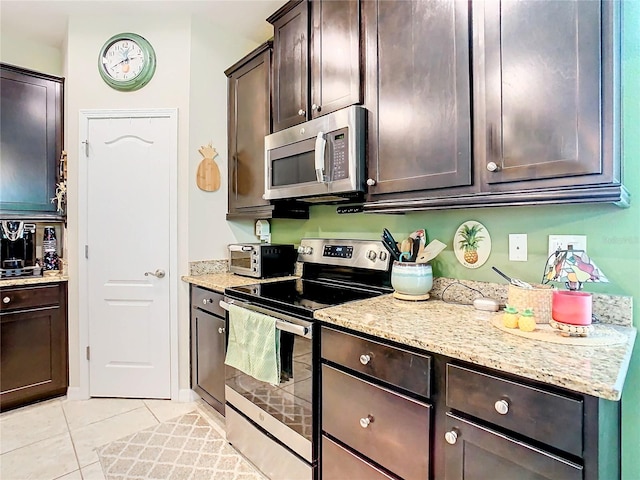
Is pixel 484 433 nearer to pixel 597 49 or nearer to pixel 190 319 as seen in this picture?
pixel 597 49

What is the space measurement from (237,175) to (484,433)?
231cm

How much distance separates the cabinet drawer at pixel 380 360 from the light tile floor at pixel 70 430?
1.31 m

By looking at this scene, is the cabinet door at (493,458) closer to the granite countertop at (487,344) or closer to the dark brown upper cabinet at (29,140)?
the granite countertop at (487,344)

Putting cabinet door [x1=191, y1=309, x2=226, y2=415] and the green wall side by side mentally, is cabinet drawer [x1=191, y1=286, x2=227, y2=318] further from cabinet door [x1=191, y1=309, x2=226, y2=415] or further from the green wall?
the green wall

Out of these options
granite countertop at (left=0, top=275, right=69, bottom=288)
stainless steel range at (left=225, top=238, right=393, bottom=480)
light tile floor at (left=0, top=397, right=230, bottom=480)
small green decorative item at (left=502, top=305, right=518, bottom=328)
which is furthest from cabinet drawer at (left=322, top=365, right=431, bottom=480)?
granite countertop at (left=0, top=275, right=69, bottom=288)

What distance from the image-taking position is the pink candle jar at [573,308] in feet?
3.59

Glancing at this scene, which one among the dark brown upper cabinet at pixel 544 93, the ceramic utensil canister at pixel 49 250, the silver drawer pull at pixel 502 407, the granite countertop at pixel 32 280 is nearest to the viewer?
the silver drawer pull at pixel 502 407

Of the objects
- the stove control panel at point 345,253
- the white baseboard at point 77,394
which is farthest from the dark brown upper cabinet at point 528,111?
the white baseboard at point 77,394

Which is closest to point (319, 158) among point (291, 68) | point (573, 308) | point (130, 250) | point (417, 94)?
point (417, 94)

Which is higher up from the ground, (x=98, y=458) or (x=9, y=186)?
(x=9, y=186)

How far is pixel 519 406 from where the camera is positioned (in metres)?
0.93

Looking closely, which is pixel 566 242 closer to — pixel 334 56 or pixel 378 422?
pixel 378 422

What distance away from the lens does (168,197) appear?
8.57 feet

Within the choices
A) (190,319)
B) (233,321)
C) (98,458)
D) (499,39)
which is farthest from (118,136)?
(499,39)
